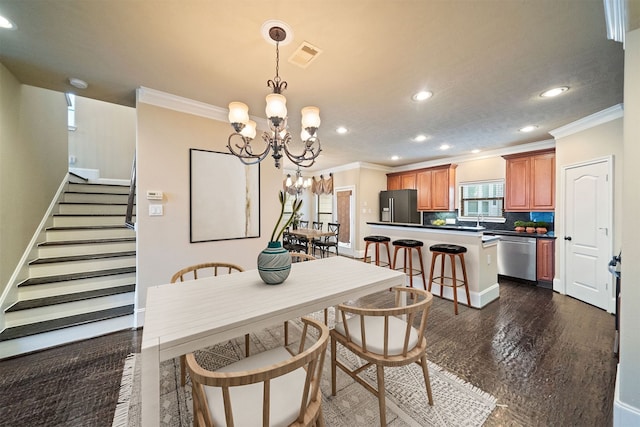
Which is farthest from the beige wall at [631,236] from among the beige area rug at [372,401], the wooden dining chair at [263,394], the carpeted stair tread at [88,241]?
the carpeted stair tread at [88,241]

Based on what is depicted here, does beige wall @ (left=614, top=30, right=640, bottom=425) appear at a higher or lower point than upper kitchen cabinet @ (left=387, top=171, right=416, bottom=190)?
lower

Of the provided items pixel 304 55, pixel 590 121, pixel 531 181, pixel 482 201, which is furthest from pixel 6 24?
pixel 482 201

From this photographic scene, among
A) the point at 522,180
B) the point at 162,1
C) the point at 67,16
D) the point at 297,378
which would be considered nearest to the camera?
the point at 297,378

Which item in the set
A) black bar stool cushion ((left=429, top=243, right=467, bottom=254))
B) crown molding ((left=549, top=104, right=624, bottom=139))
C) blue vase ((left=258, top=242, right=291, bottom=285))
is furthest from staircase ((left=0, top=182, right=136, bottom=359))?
crown molding ((left=549, top=104, right=624, bottom=139))

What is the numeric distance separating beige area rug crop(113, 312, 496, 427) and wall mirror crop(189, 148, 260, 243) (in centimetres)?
144

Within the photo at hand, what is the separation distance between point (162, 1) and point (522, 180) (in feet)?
18.3

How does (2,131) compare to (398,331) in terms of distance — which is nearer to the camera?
(398,331)

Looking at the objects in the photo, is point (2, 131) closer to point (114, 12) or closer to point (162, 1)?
point (114, 12)

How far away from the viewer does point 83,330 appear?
2273 mm

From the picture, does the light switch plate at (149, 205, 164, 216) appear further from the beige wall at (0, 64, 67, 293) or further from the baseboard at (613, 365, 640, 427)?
the baseboard at (613, 365, 640, 427)

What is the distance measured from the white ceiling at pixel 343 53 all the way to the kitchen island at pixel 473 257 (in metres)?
1.57

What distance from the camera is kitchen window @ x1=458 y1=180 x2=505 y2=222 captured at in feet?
16.0

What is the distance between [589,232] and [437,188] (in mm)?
2767

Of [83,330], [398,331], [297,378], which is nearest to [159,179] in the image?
[83,330]
